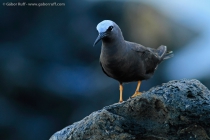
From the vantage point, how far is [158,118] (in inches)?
235

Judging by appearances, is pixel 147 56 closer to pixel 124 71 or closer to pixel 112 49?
pixel 124 71

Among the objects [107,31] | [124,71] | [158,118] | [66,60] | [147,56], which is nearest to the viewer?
[158,118]

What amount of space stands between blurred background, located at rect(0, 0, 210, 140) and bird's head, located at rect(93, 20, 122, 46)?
6.11 metres

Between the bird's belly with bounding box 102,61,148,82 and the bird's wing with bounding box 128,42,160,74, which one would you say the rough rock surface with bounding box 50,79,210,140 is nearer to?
the bird's belly with bounding box 102,61,148,82

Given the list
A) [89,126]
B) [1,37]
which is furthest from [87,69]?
[89,126]

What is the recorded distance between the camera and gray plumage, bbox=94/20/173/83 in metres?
7.65

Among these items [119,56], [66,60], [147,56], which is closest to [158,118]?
[119,56]

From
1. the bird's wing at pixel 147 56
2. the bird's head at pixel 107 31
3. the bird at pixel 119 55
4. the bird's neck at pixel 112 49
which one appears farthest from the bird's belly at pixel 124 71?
the bird's head at pixel 107 31

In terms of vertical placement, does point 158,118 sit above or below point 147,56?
below

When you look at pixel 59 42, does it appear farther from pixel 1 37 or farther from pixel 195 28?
pixel 195 28

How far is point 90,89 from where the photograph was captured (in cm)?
1476

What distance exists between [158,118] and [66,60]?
9.69 meters

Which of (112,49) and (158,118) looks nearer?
(158,118)

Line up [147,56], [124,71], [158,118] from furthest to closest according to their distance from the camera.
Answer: [147,56] → [124,71] → [158,118]
